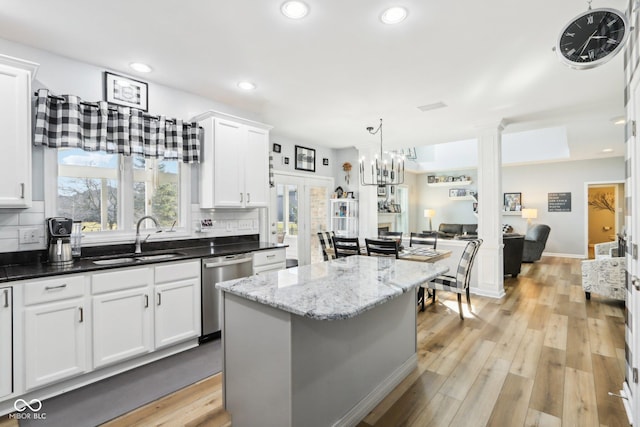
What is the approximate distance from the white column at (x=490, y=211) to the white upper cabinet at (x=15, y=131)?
5.17 m

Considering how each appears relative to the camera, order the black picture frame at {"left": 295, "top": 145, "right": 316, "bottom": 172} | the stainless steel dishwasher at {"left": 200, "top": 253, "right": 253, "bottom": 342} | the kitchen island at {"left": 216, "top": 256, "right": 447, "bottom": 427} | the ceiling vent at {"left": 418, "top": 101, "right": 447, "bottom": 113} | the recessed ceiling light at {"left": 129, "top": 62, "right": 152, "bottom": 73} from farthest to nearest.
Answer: the black picture frame at {"left": 295, "top": 145, "right": 316, "bottom": 172}, the ceiling vent at {"left": 418, "top": 101, "right": 447, "bottom": 113}, the stainless steel dishwasher at {"left": 200, "top": 253, "right": 253, "bottom": 342}, the recessed ceiling light at {"left": 129, "top": 62, "right": 152, "bottom": 73}, the kitchen island at {"left": 216, "top": 256, "right": 447, "bottom": 427}

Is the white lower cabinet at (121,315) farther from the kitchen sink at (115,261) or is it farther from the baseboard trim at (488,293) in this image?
the baseboard trim at (488,293)

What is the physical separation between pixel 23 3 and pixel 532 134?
9436mm

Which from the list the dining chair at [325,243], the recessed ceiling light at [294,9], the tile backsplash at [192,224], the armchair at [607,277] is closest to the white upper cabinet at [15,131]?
the tile backsplash at [192,224]

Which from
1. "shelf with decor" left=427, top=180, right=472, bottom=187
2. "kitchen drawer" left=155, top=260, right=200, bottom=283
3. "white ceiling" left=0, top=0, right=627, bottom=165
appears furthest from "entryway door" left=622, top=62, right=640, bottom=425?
"shelf with decor" left=427, top=180, right=472, bottom=187

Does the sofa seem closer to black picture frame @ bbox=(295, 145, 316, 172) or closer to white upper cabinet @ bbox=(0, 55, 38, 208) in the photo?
black picture frame @ bbox=(295, 145, 316, 172)

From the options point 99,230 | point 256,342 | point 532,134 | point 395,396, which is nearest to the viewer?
point 256,342

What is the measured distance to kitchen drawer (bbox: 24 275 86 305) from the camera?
80.7 inches

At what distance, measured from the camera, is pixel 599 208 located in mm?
9648

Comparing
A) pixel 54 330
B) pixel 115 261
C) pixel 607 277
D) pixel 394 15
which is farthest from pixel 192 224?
pixel 607 277

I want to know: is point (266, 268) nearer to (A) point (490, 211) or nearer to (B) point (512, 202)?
(A) point (490, 211)

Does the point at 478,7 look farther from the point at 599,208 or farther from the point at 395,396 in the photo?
the point at 599,208

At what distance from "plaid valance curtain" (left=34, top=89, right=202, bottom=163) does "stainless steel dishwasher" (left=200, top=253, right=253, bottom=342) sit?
1.17 m

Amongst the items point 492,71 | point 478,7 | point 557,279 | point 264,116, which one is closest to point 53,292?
point 264,116
